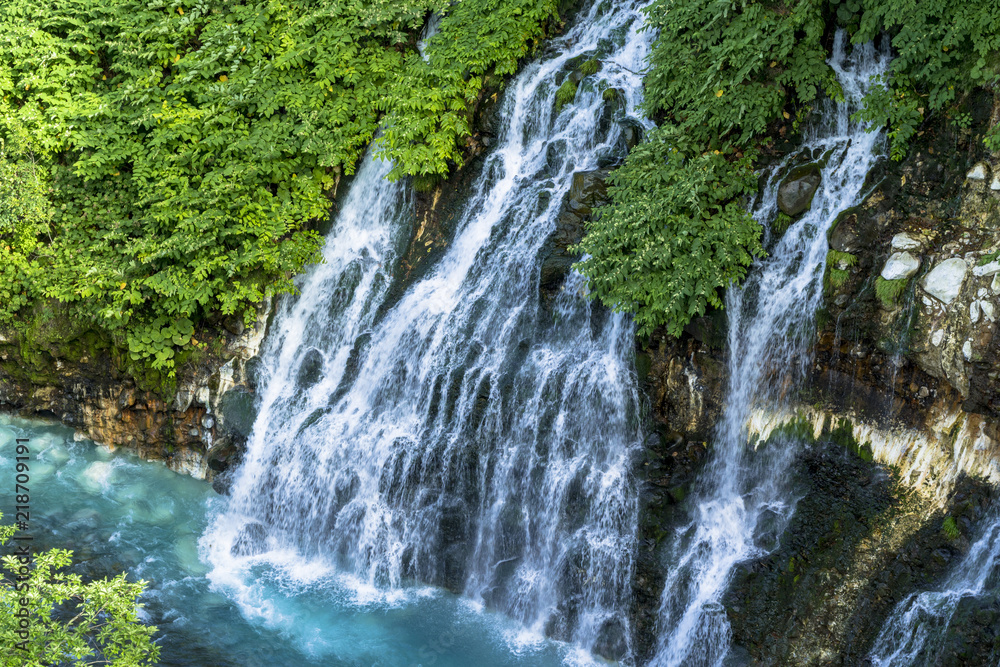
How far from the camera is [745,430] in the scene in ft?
27.8

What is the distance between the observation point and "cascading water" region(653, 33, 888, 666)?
8156 mm

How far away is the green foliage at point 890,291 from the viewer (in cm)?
759

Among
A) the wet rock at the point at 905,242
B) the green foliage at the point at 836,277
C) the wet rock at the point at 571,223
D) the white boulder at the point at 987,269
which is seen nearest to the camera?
the white boulder at the point at 987,269

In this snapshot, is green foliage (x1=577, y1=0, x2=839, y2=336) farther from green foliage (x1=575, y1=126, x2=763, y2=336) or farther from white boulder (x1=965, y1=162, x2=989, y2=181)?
white boulder (x1=965, y1=162, x2=989, y2=181)

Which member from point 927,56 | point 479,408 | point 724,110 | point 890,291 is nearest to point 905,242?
point 890,291

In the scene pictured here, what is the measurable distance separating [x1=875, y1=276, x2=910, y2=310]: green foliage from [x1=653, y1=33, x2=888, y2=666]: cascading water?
598 mm

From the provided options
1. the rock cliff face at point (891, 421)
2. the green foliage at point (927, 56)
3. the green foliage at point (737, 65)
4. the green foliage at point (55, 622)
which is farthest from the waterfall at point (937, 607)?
the green foliage at point (55, 622)

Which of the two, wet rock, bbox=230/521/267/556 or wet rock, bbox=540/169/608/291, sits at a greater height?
wet rock, bbox=540/169/608/291

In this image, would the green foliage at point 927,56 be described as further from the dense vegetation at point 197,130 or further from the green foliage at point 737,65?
the dense vegetation at point 197,130

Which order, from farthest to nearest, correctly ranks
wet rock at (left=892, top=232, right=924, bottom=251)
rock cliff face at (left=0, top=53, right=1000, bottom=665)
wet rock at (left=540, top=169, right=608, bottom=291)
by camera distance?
wet rock at (left=540, top=169, right=608, bottom=291), wet rock at (left=892, top=232, right=924, bottom=251), rock cliff face at (left=0, top=53, right=1000, bottom=665)

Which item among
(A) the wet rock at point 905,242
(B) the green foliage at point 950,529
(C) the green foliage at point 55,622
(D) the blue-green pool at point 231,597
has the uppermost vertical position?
(A) the wet rock at point 905,242

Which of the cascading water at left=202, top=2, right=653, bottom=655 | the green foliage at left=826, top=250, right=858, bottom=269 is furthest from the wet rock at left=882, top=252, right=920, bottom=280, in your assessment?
the cascading water at left=202, top=2, right=653, bottom=655

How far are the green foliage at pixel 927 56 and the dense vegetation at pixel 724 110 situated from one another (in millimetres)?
12

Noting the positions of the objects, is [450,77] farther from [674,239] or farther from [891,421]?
[891,421]
